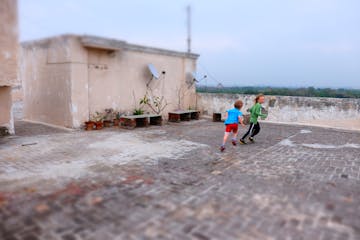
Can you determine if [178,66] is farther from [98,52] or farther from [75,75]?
[75,75]

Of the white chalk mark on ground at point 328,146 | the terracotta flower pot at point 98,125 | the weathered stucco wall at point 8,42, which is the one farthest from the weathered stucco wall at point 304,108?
the weathered stucco wall at point 8,42

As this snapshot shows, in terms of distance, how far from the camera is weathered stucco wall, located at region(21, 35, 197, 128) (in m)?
9.44

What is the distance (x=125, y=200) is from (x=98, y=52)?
7.51m

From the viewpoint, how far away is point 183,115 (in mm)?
13102

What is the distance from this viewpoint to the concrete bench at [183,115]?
40.8 ft

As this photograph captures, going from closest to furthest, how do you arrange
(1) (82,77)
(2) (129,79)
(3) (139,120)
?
(1) (82,77), (3) (139,120), (2) (129,79)

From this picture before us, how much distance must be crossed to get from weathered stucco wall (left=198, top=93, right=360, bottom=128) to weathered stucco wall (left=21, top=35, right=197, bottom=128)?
386 cm

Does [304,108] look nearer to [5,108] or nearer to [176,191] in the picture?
[176,191]

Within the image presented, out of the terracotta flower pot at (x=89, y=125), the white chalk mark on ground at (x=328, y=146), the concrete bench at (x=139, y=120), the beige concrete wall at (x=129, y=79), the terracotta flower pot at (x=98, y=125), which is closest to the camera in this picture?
the white chalk mark on ground at (x=328, y=146)

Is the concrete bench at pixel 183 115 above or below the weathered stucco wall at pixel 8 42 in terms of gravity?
below

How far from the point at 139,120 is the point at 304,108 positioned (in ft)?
22.6

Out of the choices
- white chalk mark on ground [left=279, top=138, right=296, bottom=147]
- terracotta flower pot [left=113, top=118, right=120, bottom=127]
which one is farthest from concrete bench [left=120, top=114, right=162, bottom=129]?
white chalk mark on ground [left=279, top=138, right=296, bottom=147]

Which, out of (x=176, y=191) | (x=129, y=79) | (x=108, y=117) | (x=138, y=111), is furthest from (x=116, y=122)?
(x=176, y=191)

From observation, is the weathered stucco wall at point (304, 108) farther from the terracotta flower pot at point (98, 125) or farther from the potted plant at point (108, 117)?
the terracotta flower pot at point (98, 125)
